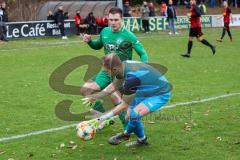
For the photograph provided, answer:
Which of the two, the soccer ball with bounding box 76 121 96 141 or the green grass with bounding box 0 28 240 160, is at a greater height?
the soccer ball with bounding box 76 121 96 141

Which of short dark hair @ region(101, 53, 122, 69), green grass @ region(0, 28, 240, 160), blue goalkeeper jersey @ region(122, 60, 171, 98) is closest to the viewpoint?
short dark hair @ region(101, 53, 122, 69)

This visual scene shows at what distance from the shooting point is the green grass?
293 inches

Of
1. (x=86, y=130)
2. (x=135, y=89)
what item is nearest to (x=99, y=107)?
(x=135, y=89)

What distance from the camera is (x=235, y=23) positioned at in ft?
141

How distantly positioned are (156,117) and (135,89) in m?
2.61

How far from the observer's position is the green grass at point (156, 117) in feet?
24.4

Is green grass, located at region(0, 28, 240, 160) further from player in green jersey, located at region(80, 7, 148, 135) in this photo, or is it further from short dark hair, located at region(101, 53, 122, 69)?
short dark hair, located at region(101, 53, 122, 69)

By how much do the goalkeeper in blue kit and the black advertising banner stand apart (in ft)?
72.3

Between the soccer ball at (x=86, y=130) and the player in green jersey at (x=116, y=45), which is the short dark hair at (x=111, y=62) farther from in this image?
the player in green jersey at (x=116, y=45)

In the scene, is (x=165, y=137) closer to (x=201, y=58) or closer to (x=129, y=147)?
(x=129, y=147)

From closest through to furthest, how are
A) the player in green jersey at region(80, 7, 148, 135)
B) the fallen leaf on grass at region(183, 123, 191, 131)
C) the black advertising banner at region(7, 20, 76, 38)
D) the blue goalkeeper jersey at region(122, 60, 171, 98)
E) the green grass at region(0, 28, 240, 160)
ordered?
the blue goalkeeper jersey at region(122, 60, 171, 98) → the green grass at region(0, 28, 240, 160) → the player in green jersey at region(80, 7, 148, 135) → the fallen leaf on grass at region(183, 123, 191, 131) → the black advertising banner at region(7, 20, 76, 38)

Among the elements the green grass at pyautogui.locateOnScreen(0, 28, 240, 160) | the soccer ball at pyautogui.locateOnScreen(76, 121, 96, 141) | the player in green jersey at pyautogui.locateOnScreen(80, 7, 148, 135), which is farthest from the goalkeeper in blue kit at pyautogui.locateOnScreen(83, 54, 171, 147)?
the player in green jersey at pyautogui.locateOnScreen(80, 7, 148, 135)

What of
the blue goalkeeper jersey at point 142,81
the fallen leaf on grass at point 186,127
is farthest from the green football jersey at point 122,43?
the fallen leaf on grass at point 186,127

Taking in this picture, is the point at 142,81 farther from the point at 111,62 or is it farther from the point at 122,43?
the point at 122,43
